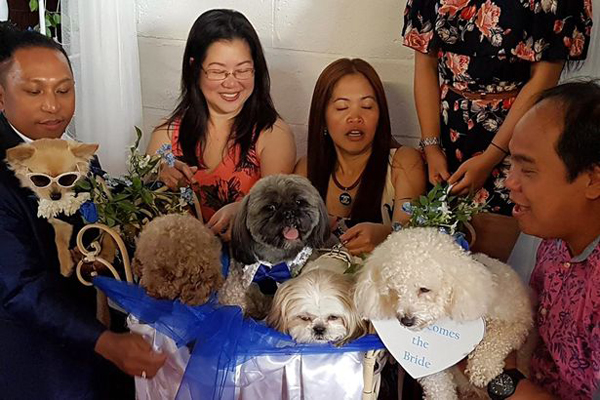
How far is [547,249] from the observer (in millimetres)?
1246

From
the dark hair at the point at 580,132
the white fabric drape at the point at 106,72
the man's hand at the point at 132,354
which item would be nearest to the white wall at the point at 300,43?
the white fabric drape at the point at 106,72

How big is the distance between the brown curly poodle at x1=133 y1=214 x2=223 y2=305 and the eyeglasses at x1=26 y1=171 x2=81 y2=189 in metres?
0.21

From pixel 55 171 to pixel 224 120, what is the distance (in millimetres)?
582

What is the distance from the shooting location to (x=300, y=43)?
194cm

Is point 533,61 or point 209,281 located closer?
point 209,281

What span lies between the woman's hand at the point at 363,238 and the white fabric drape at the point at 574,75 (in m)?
0.49

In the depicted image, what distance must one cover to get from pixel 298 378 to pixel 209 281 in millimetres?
242

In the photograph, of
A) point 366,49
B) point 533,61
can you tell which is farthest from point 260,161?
point 533,61

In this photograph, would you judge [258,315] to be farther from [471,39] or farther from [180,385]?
[471,39]

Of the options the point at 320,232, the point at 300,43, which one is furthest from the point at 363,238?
the point at 300,43

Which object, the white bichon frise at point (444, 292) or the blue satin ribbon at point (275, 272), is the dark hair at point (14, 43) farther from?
the white bichon frise at point (444, 292)

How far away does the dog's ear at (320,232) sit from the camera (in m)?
1.24

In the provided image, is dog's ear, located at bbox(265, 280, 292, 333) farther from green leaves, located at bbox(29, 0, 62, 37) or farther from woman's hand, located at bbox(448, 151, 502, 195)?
green leaves, located at bbox(29, 0, 62, 37)

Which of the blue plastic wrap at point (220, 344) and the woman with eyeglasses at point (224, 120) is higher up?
the woman with eyeglasses at point (224, 120)
